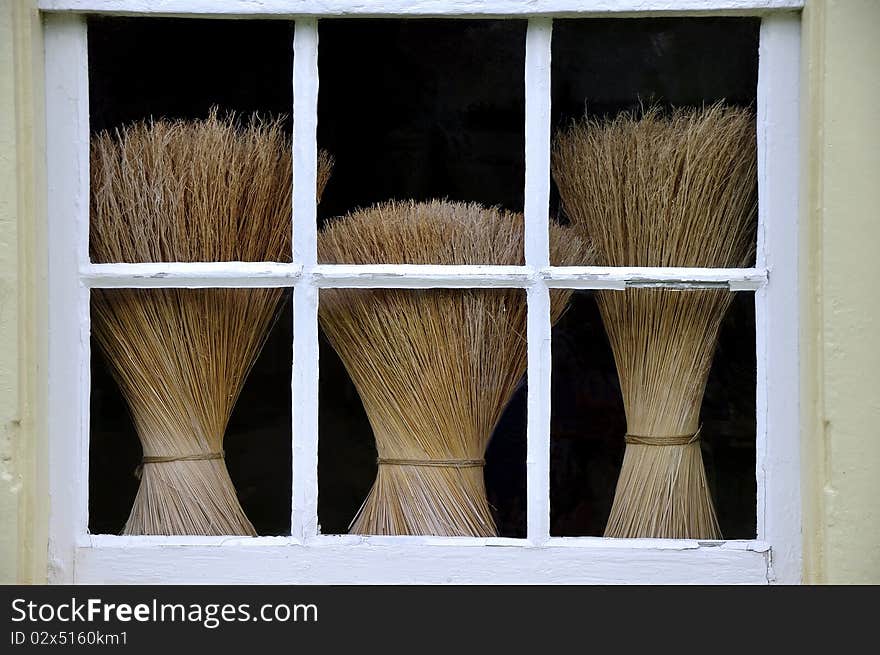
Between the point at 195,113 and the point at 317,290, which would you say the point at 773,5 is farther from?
the point at 195,113

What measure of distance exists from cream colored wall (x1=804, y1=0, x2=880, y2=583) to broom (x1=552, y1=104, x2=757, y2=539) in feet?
0.70

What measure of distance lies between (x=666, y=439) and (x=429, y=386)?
42cm

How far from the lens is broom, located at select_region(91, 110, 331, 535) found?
5.67 ft

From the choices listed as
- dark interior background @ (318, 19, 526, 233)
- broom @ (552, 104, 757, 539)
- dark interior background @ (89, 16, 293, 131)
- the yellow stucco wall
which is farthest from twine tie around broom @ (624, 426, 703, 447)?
dark interior background @ (89, 16, 293, 131)

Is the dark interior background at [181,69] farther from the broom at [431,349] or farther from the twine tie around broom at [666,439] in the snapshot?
the twine tie around broom at [666,439]

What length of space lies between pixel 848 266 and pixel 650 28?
60 centimetres

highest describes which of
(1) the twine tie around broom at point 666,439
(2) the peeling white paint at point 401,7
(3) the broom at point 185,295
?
(2) the peeling white paint at point 401,7

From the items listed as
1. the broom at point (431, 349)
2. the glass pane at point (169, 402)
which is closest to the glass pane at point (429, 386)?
the broom at point (431, 349)

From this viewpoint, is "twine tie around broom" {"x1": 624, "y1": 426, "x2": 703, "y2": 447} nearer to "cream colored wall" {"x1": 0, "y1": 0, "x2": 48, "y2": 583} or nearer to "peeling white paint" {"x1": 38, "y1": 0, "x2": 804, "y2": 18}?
"peeling white paint" {"x1": 38, "y1": 0, "x2": 804, "y2": 18}

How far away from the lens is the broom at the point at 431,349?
1.74 metres

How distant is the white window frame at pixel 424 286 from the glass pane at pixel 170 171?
0.19 feet

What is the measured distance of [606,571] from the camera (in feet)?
5.42

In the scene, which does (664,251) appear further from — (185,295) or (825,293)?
(185,295)

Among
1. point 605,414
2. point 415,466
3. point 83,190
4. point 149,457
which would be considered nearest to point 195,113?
point 83,190
